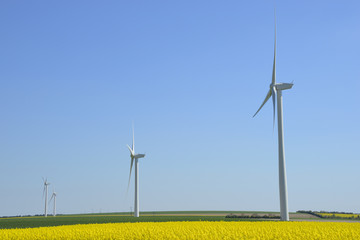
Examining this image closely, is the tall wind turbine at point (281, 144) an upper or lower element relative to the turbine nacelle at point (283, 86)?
lower

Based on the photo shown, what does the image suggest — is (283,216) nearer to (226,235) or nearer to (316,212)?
(226,235)

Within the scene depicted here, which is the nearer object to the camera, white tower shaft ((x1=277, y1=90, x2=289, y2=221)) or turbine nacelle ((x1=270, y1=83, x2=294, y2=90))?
white tower shaft ((x1=277, y1=90, x2=289, y2=221))

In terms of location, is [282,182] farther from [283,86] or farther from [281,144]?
[283,86]

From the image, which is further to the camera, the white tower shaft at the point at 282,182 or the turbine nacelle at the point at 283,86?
the turbine nacelle at the point at 283,86

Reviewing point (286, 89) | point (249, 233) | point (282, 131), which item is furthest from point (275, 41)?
point (249, 233)

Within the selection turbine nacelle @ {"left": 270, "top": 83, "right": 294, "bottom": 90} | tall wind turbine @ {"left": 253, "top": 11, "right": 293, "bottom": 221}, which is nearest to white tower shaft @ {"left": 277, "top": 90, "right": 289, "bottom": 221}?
tall wind turbine @ {"left": 253, "top": 11, "right": 293, "bottom": 221}

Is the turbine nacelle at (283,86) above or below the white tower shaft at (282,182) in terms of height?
above

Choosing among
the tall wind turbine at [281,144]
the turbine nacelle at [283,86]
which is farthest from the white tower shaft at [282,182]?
the turbine nacelle at [283,86]

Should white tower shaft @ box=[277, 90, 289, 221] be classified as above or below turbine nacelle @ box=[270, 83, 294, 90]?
below

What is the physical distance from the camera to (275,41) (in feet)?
179

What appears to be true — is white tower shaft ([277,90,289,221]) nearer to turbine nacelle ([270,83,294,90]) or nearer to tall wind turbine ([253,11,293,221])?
tall wind turbine ([253,11,293,221])

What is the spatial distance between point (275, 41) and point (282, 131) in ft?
45.5

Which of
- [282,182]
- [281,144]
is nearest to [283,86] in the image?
[281,144]

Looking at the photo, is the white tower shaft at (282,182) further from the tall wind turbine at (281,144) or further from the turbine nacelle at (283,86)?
the turbine nacelle at (283,86)
